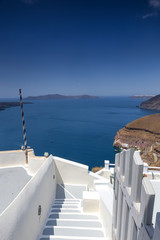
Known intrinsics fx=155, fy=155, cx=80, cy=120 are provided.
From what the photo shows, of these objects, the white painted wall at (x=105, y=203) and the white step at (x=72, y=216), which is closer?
the white painted wall at (x=105, y=203)

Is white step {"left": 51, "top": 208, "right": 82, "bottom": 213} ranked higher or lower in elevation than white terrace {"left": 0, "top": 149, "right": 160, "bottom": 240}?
lower

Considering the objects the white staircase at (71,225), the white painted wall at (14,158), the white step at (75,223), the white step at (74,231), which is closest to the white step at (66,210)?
the white staircase at (71,225)

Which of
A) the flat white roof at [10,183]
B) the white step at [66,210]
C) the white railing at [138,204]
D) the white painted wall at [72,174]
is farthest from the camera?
the white painted wall at [72,174]

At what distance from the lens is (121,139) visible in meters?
35.8

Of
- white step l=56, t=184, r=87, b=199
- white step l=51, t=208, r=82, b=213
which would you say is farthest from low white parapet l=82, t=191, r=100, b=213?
white step l=56, t=184, r=87, b=199

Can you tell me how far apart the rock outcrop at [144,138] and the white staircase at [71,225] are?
2307 cm

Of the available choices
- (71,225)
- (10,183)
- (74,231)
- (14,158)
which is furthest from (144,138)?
(74,231)

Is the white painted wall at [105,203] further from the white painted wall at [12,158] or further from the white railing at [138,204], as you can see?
the white painted wall at [12,158]

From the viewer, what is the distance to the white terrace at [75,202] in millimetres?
1456

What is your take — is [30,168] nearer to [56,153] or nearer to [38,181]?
[38,181]

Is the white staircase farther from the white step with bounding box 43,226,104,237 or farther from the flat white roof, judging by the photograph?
the flat white roof

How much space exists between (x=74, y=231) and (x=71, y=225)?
0.88 feet

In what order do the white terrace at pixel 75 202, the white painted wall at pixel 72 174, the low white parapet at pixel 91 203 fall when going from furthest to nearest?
the white painted wall at pixel 72 174
the low white parapet at pixel 91 203
the white terrace at pixel 75 202

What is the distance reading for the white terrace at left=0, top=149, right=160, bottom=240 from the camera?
4.78 feet
